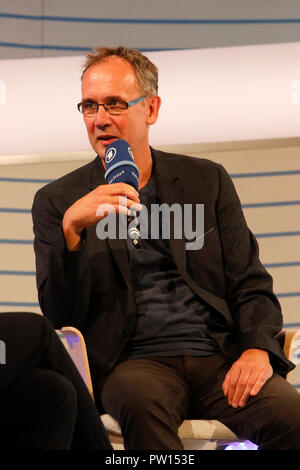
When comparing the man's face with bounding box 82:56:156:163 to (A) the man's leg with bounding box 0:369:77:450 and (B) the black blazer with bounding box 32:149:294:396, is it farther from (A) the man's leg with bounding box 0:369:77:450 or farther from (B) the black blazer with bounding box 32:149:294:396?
(A) the man's leg with bounding box 0:369:77:450

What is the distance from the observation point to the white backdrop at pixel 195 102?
140 inches

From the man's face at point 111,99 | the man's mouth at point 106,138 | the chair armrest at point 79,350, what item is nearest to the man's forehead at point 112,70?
the man's face at point 111,99

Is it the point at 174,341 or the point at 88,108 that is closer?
the point at 174,341

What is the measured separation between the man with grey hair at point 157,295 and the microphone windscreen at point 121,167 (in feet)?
0.31

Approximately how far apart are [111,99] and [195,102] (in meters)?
1.02

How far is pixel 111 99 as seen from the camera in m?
2.63

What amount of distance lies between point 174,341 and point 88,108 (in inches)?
34.7

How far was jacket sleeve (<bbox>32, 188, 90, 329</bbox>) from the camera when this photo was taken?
91.9 inches

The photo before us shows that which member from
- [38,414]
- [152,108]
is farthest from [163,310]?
[38,414]

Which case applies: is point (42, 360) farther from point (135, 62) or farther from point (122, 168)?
point (135, 62)

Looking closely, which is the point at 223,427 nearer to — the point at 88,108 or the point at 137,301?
the point at 137,301
